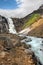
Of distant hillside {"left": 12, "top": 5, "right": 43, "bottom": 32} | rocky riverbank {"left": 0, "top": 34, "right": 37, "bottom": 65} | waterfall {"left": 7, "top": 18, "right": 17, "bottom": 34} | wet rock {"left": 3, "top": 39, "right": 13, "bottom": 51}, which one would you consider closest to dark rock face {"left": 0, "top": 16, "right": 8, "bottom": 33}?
waterfall {"left": 7, "top": 18, "right": 17, "bottom": 34}

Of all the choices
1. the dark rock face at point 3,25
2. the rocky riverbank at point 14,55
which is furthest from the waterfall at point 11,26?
the rocky riverbank at point 14,55

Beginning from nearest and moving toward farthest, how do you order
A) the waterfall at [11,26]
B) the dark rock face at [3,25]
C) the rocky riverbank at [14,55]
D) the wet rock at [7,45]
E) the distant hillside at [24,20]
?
the rocky riverbank at [14,55]
the wet rock at [7,45]
the dark rock face at [3,25]
the waterfall at [11,26]
the distant hillside at [24,20]

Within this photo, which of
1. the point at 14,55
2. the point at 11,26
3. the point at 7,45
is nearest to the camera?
the point at 14,55

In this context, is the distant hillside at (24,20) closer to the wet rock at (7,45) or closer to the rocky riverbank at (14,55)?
the wet rock at (7,45)

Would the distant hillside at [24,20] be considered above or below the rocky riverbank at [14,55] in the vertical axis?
above

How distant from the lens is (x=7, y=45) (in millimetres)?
29125

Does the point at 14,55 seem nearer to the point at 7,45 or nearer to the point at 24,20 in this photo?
the point at 7,45

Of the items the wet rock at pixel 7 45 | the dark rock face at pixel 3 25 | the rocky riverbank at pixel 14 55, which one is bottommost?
the rocky riverbank at pixel 14 55

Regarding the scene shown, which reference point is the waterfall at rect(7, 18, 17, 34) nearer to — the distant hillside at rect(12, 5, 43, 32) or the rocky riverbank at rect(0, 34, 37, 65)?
the distant hillside at rect(12, 5, 43, 32)

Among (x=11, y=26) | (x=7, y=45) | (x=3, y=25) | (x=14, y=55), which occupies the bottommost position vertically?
(x=14, y=55)

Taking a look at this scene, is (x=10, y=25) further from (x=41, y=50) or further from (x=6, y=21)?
(x=41, y=50)

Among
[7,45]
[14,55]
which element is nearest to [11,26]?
[7,45]

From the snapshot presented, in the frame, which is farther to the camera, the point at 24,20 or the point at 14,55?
the point at 24,20

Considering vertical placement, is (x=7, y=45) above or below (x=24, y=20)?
below
